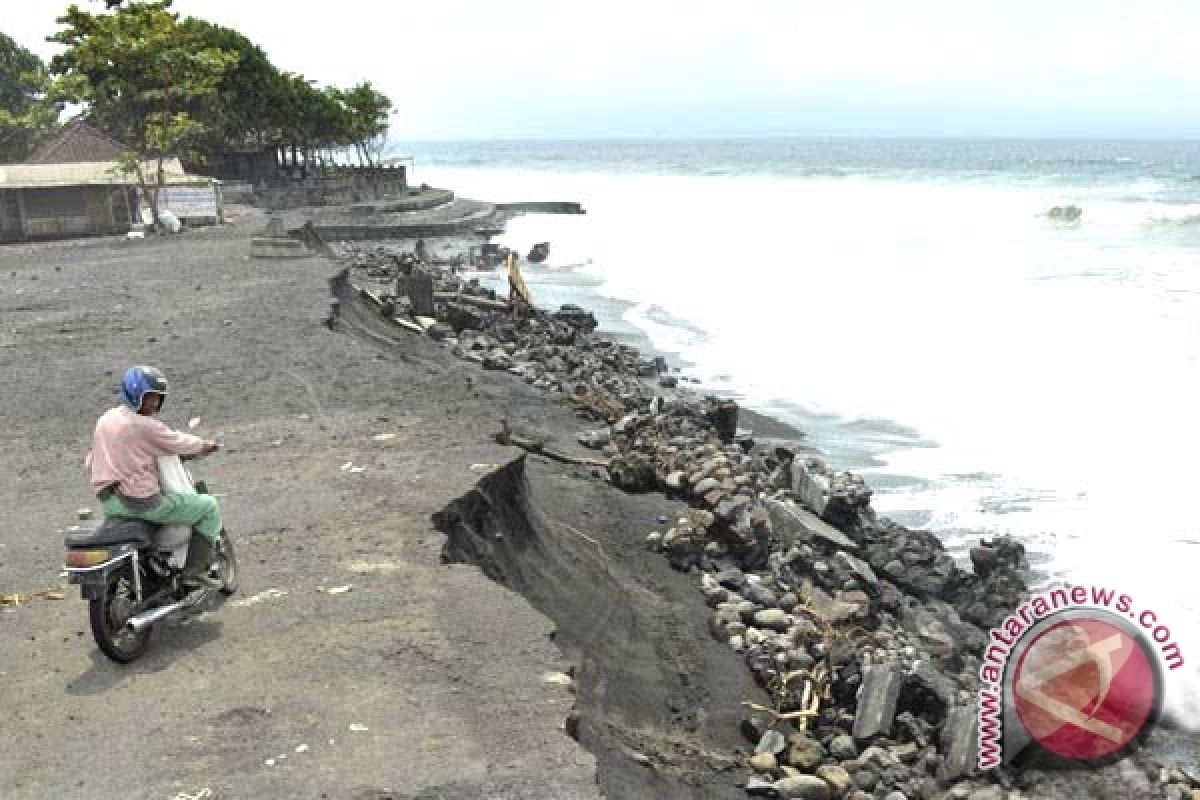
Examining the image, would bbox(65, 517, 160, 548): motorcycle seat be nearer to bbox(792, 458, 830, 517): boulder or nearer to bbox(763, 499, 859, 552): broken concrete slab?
bbox(763, 499, 859, 552): broken concrete slab

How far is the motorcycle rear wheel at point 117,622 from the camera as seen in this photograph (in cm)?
545

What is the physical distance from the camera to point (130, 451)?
565 centimetres

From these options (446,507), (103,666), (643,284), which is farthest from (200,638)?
(643,284)

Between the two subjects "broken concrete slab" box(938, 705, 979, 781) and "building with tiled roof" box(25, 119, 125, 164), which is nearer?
"broken concrete slab" box(938, 705, 979, 781)

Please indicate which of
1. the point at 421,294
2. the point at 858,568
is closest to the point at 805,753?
the point at 858,568

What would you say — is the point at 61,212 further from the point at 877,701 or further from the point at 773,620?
the point at 877,701

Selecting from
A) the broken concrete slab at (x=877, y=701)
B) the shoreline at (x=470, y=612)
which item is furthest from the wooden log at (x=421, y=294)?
the broken concrete slab at (x=877, y=701)

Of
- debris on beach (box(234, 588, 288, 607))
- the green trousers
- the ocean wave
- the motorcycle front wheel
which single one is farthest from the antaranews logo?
the ocean wave

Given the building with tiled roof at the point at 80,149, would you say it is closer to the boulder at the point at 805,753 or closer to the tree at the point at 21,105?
the tree at the point at 21,105

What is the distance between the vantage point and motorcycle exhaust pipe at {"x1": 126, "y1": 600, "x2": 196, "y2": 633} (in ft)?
18.2

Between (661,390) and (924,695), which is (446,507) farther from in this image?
(661,390)

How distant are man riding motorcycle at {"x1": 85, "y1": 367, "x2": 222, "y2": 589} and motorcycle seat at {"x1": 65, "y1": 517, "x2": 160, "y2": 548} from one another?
0.08m

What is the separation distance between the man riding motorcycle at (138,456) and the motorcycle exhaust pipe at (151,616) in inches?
16.5

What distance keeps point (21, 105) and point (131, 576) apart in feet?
206
